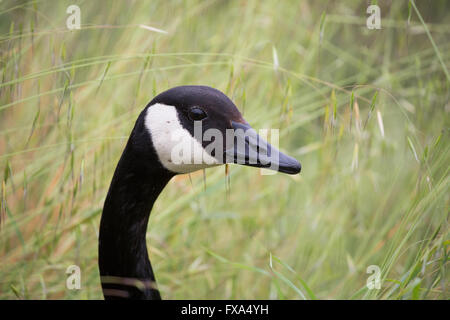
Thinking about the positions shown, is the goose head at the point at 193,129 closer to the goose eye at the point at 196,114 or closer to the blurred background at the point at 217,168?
the goose eye at the point at 196,114

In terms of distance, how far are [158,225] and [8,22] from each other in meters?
1.07

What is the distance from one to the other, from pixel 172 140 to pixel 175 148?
25 millimetres

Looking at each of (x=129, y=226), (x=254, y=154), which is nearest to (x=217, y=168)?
(x=129, y=226)

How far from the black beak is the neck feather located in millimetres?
229

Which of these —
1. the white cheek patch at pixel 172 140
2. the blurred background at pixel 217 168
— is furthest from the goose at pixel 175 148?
the blurred background at pixel 217 168

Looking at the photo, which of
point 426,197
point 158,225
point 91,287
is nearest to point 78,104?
point 158,225

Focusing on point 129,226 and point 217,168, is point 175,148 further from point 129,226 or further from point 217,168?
point 217,168

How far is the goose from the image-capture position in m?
1.41

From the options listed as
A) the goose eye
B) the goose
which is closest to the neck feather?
the goose

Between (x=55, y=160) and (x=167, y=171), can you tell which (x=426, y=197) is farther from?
(x=55, y=160)

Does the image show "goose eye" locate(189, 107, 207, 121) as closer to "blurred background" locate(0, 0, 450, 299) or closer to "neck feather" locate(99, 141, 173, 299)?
"neck feather" locate(99, 141, 173, 299)

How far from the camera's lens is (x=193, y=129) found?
143 centimetres

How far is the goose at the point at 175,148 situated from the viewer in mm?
1413

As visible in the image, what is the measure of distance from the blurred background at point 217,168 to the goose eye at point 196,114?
33 centimetres
